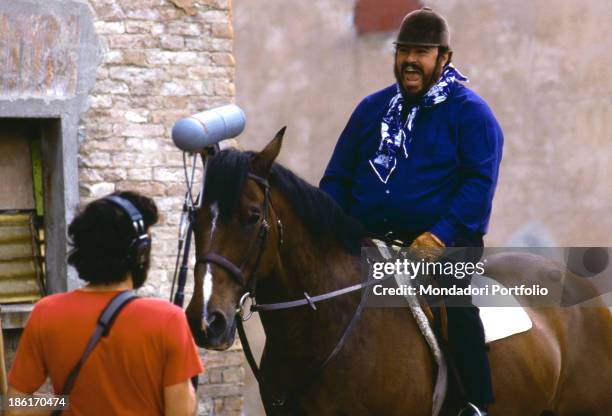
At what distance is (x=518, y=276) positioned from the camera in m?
6.56

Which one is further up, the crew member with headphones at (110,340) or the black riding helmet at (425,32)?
the black riding helmet at (425,32)

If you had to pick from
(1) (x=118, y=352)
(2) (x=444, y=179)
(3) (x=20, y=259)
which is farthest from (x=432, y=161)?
(3) (x=20, y=259)

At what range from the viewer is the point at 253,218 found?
511 centimetres

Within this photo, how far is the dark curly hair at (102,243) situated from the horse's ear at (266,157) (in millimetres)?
1338

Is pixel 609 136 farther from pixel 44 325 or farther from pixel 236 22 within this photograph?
pixel 44 325

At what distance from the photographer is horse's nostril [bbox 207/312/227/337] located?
15.9ft

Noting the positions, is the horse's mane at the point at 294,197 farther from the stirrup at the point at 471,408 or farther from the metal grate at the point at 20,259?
the metal grate at the point at 20,259

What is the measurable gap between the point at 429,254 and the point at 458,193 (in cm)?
34

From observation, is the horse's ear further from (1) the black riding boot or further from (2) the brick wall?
(2) the brick wall

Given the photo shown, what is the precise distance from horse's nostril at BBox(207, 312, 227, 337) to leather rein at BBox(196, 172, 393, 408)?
115mm

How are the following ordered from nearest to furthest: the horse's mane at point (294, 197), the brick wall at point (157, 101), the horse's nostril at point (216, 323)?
the horse's nostril at point (216, 323) < the horse's mane at point (294, 197) < the brick wall at point (157, 101)

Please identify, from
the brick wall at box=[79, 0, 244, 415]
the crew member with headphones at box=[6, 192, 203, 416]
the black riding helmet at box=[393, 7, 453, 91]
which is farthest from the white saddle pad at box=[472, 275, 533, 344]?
the brick wall at box=[79, 0, 244, 415]

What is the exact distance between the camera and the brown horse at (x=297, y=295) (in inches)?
196

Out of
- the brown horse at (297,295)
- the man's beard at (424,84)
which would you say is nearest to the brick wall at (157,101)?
the man's beard at (424,84)
